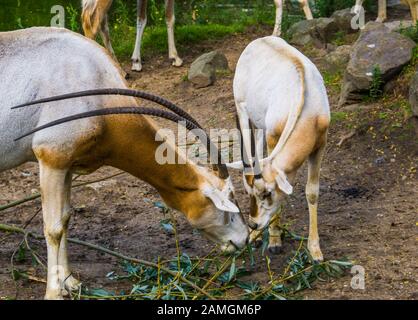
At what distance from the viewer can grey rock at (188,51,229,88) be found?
10.3m

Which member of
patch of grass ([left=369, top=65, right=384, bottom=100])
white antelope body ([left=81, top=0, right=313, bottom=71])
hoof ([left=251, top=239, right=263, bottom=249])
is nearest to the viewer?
hoof ([left=251, top=239, right=263, bottom=249])

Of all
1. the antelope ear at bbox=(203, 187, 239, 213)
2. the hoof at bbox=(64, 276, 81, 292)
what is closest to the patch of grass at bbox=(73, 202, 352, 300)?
the hoof at bbox=(64, 276, 81, 292)

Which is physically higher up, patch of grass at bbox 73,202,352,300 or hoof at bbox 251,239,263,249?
patch of grass at bbox 73,202,352,300

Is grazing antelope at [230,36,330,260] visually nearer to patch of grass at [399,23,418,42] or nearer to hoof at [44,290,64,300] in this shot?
hoof at [44,290,64,300]

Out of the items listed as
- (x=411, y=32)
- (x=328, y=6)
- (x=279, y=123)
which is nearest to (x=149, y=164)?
(x=279, y=123)

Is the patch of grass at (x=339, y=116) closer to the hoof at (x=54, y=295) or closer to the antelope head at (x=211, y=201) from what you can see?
the antelope head at (x=211, y=201)

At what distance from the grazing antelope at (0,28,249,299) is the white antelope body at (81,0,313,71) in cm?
517

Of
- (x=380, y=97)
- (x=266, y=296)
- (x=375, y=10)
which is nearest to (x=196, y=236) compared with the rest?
(x=266, y=296)

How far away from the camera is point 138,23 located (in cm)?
1121

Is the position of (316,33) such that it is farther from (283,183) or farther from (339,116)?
(283,183)

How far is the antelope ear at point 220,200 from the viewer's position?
532 cm

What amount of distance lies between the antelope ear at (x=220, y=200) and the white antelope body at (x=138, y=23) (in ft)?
18.7
